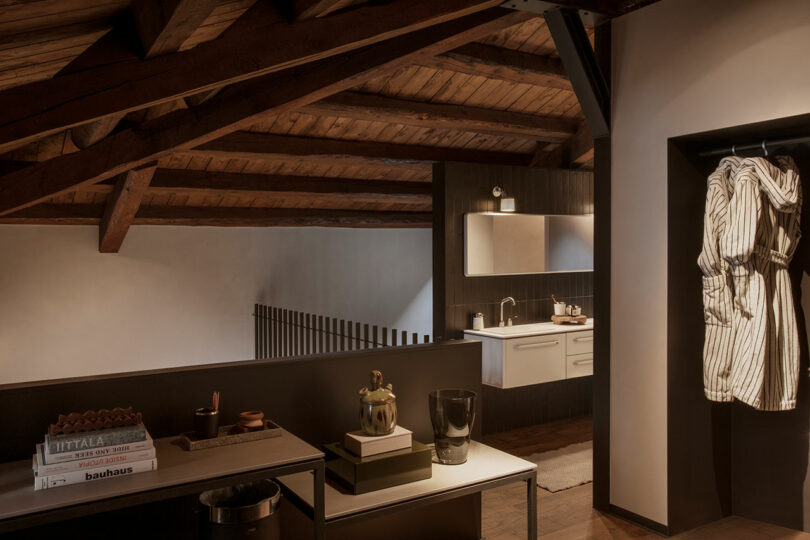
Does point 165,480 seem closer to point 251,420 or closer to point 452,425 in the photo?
point 251,420

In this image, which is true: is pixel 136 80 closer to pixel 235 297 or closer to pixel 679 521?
pixel 679 521

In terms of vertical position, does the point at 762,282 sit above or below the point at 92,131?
below

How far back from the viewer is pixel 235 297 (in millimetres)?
7613

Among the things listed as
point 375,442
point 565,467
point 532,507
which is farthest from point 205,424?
point 565,467

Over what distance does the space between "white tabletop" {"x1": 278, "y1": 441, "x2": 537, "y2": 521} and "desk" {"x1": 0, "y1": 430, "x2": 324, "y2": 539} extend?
0.07 meters

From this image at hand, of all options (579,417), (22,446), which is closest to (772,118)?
(22,446)

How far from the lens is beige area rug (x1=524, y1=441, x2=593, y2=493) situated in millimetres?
3955

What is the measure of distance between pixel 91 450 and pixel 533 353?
11.5 ft

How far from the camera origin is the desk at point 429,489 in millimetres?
2188

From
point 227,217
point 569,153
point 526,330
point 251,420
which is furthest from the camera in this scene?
point 227,217

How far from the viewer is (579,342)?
5.16 meters

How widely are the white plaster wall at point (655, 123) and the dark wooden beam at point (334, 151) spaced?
243 centimetres

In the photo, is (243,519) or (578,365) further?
(578,365)

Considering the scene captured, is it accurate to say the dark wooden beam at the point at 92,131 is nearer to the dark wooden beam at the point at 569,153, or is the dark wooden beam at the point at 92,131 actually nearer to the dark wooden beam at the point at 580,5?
the dark wooden beam at the point at 580,5
